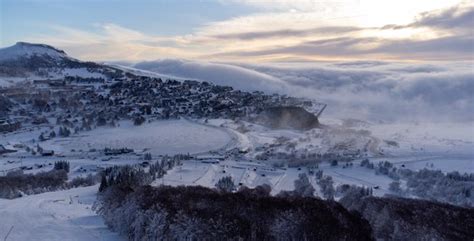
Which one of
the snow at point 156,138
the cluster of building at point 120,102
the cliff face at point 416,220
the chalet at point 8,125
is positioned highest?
the cliff face at point 416,220

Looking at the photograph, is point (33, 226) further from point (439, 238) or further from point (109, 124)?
point (109, 124)

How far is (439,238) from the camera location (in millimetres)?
34125

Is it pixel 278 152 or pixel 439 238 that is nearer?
pixel 439 238

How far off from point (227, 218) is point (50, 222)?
12195 mm

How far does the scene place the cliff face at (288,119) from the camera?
5463 inches

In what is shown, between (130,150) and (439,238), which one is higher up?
(439,238)

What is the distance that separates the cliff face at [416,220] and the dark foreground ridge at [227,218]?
222cm

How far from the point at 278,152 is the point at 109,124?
50544mm

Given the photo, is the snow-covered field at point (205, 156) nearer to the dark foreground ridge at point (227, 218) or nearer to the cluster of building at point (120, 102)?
the dark foreground ridge at point (227, 218)

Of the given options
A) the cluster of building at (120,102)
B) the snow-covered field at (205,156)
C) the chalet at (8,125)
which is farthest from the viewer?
the cluster of building at (120,102)

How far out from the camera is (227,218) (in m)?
32.8

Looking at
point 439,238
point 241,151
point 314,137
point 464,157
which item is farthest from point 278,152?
point 439,238

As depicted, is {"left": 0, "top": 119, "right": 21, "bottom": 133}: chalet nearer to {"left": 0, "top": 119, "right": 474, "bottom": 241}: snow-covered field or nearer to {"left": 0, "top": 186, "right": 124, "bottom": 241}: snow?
{"left": 0, "top": 119, "right": 474, "bottom": 241}: snow-covered field

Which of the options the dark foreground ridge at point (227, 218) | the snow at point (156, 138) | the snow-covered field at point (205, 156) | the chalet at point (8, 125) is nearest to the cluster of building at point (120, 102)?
the chalet at point (8, 125)
